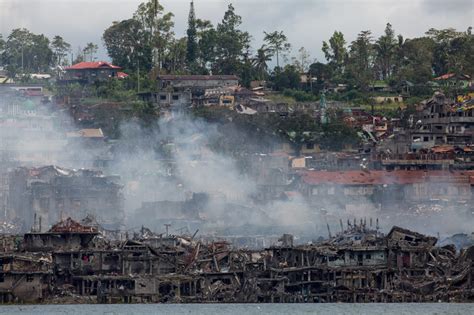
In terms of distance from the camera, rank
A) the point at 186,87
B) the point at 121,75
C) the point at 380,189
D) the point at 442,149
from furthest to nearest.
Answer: the point at 121,75, the point at 186,87, the point at 442,149, the point at 380,189

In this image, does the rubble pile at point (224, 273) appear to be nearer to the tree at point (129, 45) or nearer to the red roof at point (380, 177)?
the red roof at point (380, 177)

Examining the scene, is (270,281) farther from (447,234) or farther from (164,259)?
(447,234)

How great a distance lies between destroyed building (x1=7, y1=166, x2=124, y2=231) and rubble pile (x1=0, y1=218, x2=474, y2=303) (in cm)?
1973

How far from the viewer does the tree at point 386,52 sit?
5007 inches

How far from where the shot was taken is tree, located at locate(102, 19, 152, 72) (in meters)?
126

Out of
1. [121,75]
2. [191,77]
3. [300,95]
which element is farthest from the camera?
[121,75]

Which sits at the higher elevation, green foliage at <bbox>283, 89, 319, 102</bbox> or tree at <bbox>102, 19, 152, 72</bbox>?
tree at <bbox>102, 19, 152, 72</bbox>

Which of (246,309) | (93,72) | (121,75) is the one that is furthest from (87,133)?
(246,309)

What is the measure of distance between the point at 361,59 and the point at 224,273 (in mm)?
65623

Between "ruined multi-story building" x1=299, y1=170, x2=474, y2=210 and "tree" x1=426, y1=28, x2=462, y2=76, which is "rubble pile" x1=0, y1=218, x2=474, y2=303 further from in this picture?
"tree" x1=426, y1=28, x2=462, y2=76

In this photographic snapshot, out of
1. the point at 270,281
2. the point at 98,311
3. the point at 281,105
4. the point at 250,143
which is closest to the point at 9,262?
the point at 98,311

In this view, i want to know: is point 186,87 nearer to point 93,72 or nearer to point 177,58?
point 177,58

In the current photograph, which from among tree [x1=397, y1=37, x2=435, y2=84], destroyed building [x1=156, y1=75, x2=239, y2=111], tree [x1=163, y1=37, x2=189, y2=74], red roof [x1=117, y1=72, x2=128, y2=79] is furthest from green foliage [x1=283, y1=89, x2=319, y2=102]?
red roof [x1=117, y1=72, x2=128, y2=79]

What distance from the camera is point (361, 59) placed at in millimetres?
128375
